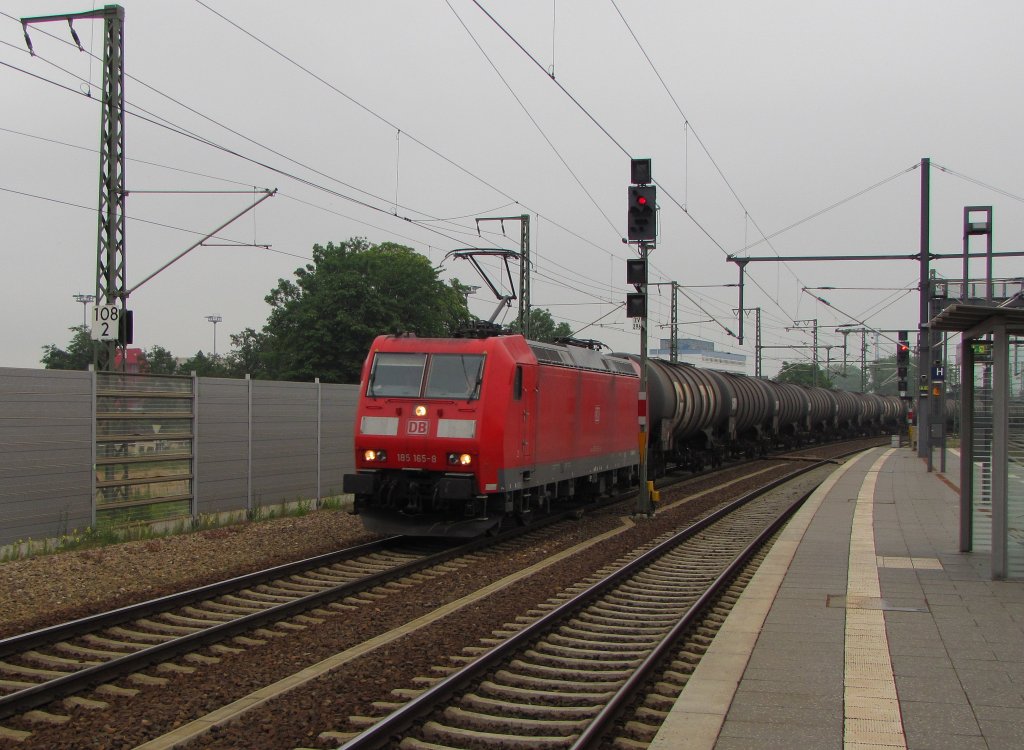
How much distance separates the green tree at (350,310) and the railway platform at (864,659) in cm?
3189

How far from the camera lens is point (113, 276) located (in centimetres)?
1493

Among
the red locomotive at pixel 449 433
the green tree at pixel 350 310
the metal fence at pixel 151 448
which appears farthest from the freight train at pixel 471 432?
the green tree at pixel 350 310

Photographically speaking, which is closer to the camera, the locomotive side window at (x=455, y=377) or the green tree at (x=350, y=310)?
the locomotive side window at (x=455, y=377)

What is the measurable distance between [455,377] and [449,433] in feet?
2.69

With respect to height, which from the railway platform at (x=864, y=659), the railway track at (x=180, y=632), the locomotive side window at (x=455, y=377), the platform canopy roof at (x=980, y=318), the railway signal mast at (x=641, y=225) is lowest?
the railway track at (x=180, y=632)

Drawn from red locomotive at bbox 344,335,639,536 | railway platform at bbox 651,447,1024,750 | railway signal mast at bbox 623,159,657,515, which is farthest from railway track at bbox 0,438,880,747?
railway signal mast at bbox 623,159,657,515

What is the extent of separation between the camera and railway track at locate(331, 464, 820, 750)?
Result: 18.6 ft

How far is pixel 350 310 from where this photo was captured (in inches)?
1794

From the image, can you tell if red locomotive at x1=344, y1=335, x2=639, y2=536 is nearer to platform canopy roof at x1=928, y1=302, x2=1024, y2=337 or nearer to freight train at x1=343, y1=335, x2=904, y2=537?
freight train at x1=343, y1=335, x2=904, y2=537

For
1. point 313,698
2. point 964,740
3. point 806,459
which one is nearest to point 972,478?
point 964,740

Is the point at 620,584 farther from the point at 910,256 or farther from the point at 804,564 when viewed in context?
the point at 910,256

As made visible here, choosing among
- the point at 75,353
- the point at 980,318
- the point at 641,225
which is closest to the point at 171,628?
the point at 980,318

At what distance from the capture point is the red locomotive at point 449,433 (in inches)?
503

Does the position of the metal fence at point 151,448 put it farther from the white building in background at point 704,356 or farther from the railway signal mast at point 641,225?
the white building in background at point 704,356
